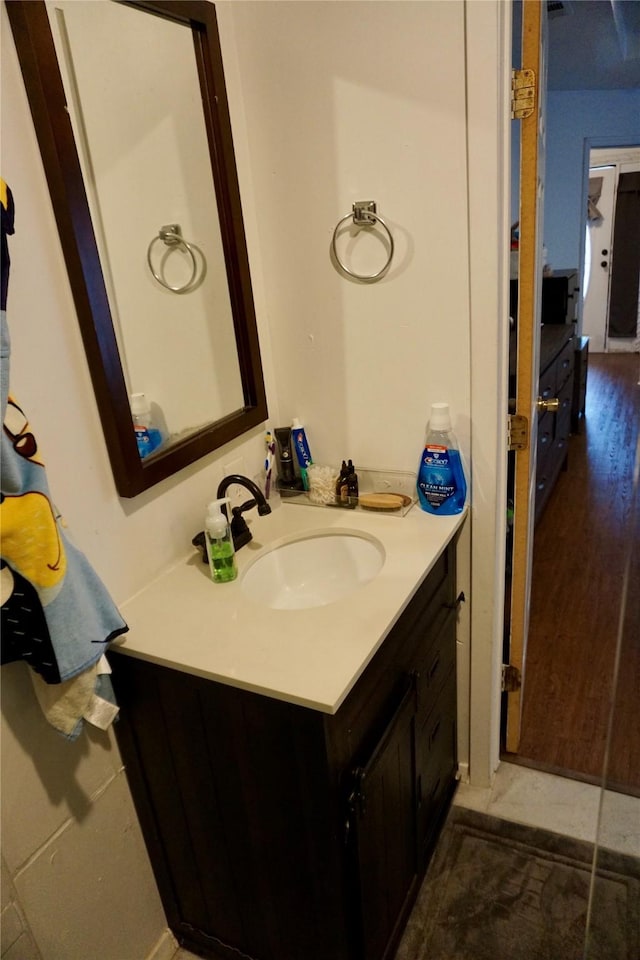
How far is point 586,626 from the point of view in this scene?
2469 millimetres

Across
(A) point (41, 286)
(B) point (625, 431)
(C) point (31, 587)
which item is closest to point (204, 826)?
(C) point (31, 587)

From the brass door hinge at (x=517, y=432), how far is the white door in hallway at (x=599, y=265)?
5.35m

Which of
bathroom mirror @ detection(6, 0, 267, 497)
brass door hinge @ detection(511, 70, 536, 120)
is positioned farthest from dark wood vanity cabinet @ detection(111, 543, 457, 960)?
brass door hinge @ detection(511, 70, 536, 120)

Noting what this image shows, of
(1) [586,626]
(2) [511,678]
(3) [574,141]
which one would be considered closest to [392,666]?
(2) [511,678]

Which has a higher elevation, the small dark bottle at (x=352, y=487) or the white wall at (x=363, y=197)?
the white wall at (x=363, y=197)

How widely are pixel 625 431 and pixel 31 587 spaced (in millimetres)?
4395

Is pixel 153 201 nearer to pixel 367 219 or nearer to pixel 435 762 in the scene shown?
pixel 367 219

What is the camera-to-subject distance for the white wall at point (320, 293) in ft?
3.43

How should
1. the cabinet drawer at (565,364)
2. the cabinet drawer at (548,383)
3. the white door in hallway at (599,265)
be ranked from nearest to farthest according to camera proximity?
the cabinet drawer at (548,383) → the cabinet drawer at (565,364) → the white door in hallway at (599,265)

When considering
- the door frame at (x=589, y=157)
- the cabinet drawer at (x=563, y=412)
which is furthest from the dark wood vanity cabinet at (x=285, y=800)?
the door frame at (x=589, y=157)

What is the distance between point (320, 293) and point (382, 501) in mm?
506

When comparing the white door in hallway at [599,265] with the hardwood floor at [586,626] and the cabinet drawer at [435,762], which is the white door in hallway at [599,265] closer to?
the hardwood floor at [586,626]

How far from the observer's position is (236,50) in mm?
1391

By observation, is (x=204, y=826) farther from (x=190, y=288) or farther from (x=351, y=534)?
(x=190, y=288)
